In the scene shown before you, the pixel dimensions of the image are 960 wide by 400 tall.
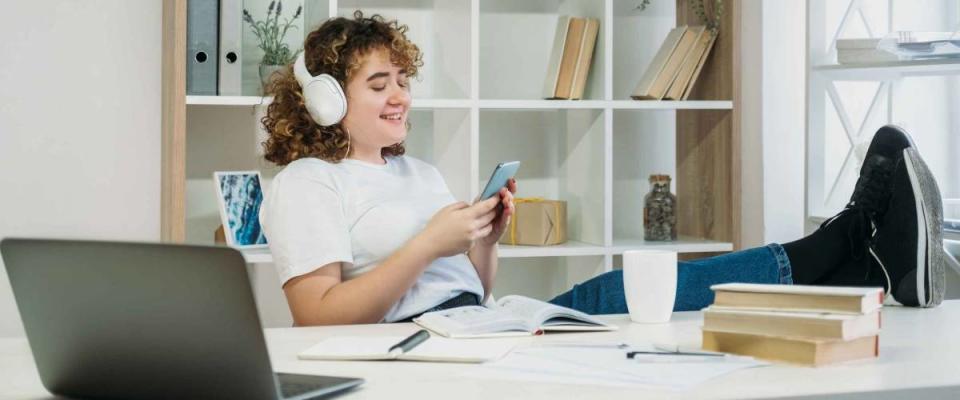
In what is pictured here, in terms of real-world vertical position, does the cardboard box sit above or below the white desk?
above

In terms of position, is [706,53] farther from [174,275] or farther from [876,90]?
[174,275]

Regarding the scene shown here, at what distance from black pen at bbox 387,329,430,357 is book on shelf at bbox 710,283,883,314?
1.19ft

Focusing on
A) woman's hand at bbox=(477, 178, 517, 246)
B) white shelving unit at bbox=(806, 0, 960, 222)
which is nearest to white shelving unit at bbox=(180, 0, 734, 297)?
white shelving unit at bbox=(806, 0, 960, 222)

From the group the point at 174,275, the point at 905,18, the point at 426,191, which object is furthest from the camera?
the point at 905,18

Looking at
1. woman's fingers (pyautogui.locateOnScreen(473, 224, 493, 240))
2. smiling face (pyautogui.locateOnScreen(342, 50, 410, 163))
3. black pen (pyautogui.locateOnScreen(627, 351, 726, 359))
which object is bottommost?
black pen (pyautogui.locateOnScreen(627, 351, 726, 359))

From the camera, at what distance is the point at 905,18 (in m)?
3.25

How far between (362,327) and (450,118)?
1575 mm

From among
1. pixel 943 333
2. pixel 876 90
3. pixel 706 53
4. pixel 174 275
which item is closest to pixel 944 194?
pixel 876 90

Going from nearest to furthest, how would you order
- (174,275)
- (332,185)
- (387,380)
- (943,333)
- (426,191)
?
(174,275) → (387,380) → (943,333) → (332,185) → (426,191)

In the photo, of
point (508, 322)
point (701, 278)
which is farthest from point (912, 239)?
point (508, 322)

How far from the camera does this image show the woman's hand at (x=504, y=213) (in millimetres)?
1938

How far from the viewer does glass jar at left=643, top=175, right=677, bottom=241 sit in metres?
3.24

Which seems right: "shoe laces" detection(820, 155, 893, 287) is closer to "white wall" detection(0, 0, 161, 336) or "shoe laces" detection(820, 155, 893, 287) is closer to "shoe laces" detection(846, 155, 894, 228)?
"shoe laces" detection(846, 155, 894, 228)

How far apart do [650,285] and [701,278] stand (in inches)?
16.5
